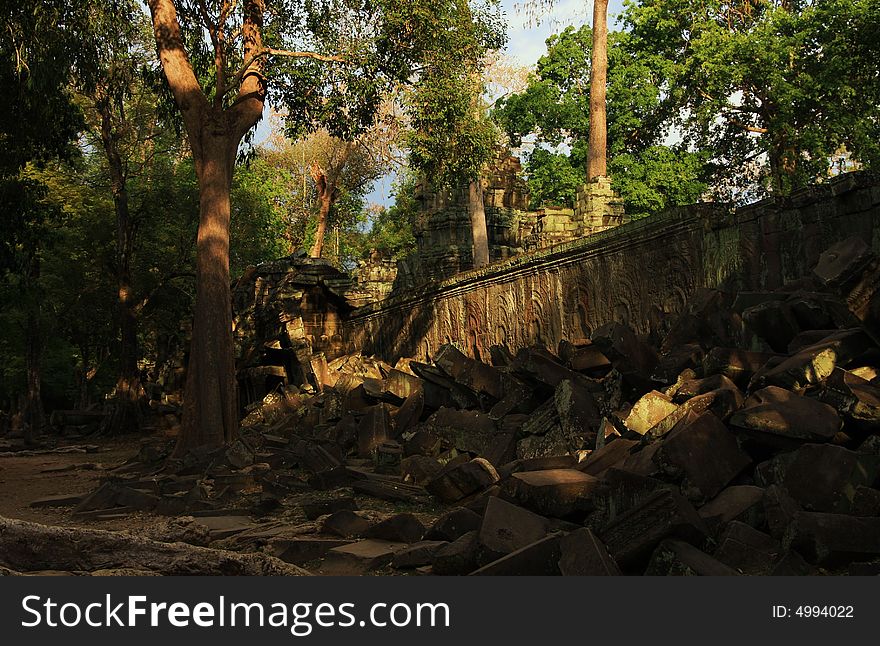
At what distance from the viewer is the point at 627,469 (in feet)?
14.1

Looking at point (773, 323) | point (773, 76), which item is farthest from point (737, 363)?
point (773, 76)

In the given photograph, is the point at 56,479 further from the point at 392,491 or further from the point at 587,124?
the point at 587,124

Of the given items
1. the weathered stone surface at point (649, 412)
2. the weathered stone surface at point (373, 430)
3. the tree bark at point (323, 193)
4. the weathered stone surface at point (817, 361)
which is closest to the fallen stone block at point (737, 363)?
the weathered stone surface at point (817, 361)

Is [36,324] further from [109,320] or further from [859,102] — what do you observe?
[859,102]

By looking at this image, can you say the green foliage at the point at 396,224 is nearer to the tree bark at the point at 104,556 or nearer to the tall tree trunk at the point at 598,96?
the tall tree trunk at the point at 598,96

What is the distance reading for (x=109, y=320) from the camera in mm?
25594

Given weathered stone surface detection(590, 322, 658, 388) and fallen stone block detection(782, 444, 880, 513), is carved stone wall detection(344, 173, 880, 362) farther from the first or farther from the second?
fallen stone block detection(782, 444, 880, 513)

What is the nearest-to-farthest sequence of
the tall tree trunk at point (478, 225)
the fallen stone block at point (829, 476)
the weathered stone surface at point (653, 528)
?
the weathered stone surface at point (653, 528), the fallen stone block at point (829, 476), the tall tree trunk at point (478, 225)

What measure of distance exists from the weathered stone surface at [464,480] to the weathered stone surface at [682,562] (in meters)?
2.20

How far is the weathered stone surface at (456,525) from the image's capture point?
14.3ft

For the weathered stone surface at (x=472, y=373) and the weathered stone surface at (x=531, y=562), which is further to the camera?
the weathered stone surface at (x=472, y=373)

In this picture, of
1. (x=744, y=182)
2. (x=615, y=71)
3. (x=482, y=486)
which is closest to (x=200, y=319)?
(x=482, y=486)

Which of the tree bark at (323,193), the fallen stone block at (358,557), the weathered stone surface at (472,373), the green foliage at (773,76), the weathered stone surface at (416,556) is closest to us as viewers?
the weathered stone surface at (416,556)

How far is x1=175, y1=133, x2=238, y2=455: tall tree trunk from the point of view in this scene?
1116 centimetres
